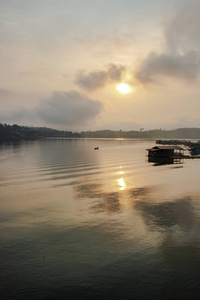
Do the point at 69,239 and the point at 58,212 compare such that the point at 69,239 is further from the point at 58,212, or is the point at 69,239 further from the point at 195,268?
the point at 195,268

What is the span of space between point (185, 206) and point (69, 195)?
22134 millimetres

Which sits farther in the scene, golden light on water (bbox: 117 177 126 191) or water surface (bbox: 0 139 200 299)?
golden light on water (bbox: 117 177 126 191)

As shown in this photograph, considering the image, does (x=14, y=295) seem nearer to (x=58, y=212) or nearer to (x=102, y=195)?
(x=58, y=212)

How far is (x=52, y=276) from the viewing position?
20266mm

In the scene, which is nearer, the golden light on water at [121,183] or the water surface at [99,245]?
the water surface at [99,245]

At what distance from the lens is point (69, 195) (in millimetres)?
48281

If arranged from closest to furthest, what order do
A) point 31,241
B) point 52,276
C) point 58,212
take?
point 52,276, point 31,241, point 58,212

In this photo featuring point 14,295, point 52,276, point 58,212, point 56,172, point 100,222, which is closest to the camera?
point 14,295

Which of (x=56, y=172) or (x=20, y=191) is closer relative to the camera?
(x=20, y=191)

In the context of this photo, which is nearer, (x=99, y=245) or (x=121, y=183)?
(x=99, y=245)

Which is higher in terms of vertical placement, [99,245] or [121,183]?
[121,183]

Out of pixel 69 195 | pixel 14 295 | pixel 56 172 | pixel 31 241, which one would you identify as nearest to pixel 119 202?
pixel 69 195

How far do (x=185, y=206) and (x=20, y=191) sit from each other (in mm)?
33429

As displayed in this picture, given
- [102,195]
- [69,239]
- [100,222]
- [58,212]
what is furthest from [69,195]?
[69,239]
